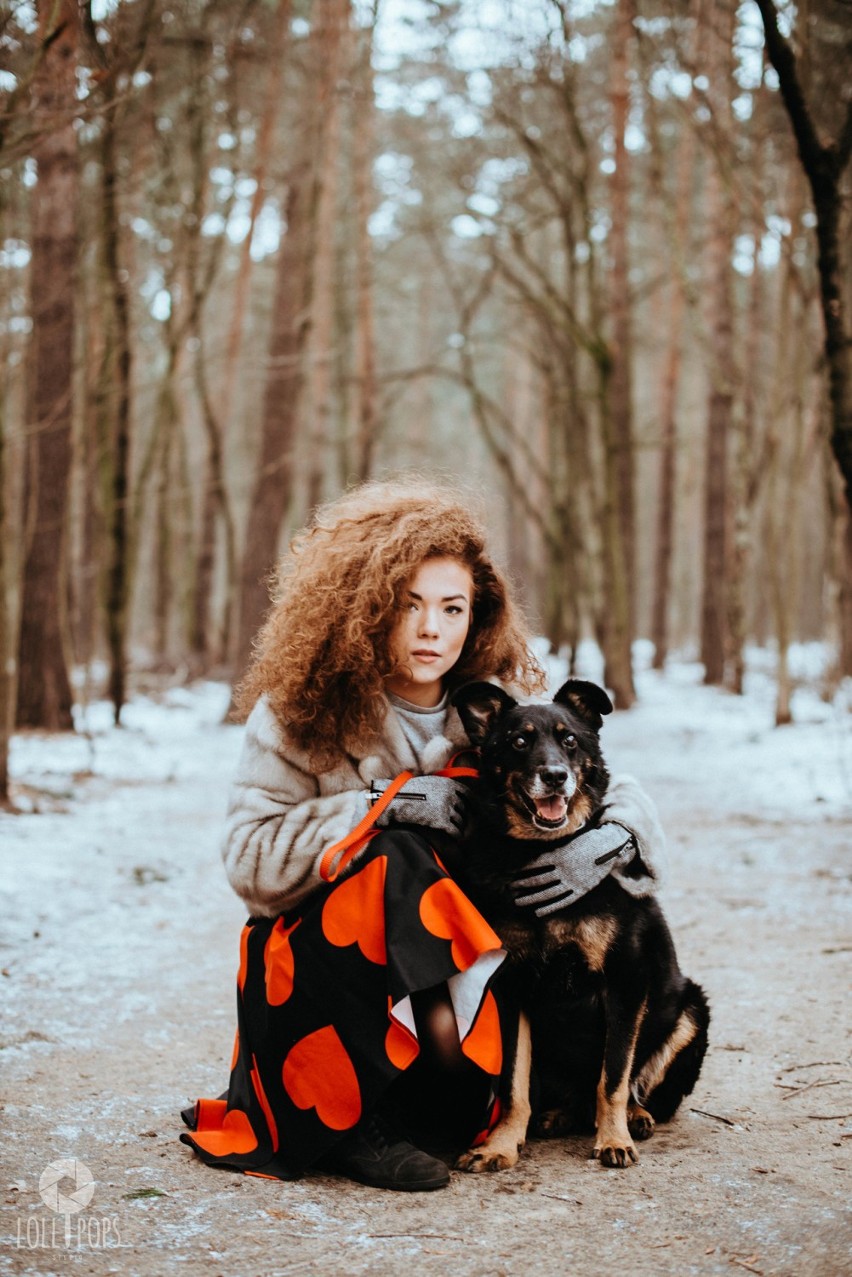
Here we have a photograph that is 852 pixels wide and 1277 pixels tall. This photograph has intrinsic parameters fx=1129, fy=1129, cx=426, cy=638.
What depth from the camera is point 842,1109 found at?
332 centimetres

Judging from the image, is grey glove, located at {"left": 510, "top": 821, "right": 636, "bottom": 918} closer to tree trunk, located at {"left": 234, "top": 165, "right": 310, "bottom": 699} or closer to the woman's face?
the woman's face

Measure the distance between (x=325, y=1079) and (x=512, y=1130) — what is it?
0.53 m

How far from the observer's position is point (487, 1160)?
294 cm

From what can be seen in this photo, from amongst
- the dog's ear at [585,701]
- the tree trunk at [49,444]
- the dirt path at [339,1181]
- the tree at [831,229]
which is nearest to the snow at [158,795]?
the dirt path at [339,1181]

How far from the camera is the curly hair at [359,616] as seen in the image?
3260mm

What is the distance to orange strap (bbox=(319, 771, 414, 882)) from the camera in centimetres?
295

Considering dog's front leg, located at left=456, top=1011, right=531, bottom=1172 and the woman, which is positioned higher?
the woman

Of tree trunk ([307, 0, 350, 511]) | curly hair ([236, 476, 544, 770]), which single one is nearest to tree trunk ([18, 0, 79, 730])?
tree trunk ([307, 0, 350, 511])

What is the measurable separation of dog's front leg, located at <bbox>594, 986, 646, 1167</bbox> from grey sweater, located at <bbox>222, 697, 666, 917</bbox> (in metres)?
0.32

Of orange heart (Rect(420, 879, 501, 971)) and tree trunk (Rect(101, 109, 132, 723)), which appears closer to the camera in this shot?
orange heart (Rect(420, 879, 501, 971))

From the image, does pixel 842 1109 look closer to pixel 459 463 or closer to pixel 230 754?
pixel 230 754

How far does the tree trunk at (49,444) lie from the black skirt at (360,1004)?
7.90m

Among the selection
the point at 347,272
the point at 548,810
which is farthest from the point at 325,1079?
the point at 347,272

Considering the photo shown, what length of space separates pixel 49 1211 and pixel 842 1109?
2.21m
